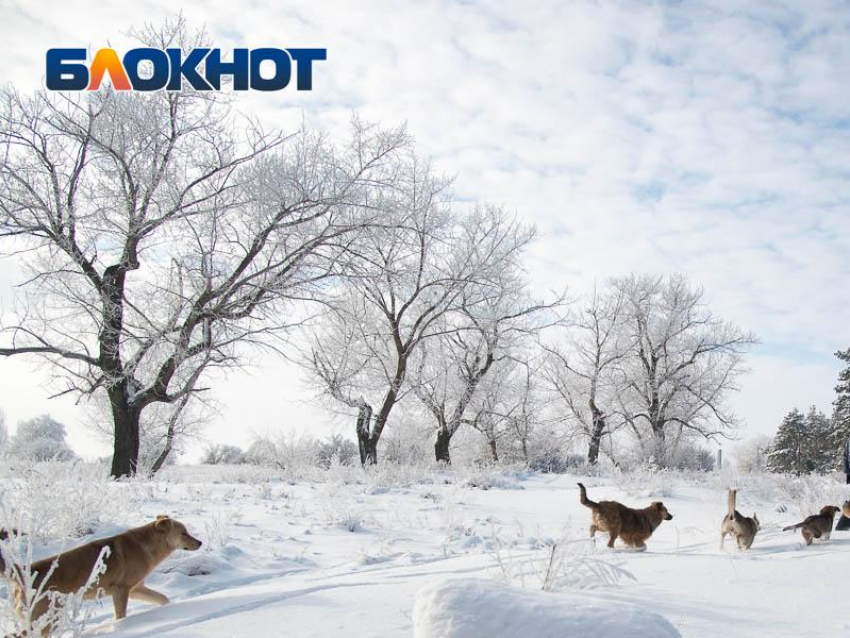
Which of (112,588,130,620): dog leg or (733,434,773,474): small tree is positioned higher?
(112,588,130,620): dog leg

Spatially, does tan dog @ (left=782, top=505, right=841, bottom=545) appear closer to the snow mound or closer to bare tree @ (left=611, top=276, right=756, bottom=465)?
the snow mound

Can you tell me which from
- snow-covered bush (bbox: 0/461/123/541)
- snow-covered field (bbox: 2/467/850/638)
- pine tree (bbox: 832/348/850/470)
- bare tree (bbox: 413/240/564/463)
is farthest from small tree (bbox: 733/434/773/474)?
snow-covered bush (bbox: 0/461/123/541)

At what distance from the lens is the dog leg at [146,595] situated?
4430 mm

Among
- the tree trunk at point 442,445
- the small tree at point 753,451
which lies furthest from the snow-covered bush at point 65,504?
the small tree at point 753,451

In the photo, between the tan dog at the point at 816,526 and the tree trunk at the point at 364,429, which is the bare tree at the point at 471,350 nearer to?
the tree trunk at the point at 364,429

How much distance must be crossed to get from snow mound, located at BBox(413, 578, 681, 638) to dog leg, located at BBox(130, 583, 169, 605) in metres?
2.48

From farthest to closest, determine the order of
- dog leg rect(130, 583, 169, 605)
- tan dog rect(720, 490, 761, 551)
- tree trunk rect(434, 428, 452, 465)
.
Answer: tree trunk rect(434, 428, 452, 465)
tan dog rect(720, 490, 761, 551)
dog leg rect(130, 583, 169, 605)

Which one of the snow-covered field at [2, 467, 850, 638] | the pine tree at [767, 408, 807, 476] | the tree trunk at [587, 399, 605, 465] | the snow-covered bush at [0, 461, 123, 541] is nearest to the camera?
the snow-covered field at [2, 467, 850, 638]

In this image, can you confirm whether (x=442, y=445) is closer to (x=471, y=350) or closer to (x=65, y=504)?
(x=471, y=350)

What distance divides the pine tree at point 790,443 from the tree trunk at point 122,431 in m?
48.9

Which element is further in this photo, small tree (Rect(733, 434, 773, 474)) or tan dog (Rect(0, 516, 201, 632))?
small tree (Rect(733, 434, 773, 474))

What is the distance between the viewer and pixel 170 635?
3.44 metres

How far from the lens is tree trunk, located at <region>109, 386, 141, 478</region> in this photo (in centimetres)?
1350

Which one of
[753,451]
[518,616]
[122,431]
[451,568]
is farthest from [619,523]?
[753,451]
